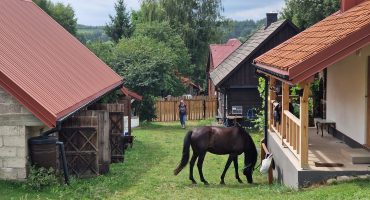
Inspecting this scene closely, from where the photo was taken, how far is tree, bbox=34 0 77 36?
72.8 meters

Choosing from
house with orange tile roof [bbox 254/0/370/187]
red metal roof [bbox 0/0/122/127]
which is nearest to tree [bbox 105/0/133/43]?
red metal roof [bbox 0/0/122/127]

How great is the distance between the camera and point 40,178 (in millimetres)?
11195

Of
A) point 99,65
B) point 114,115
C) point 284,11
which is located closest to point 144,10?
point 284,11

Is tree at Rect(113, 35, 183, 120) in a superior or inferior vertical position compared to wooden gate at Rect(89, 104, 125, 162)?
superior

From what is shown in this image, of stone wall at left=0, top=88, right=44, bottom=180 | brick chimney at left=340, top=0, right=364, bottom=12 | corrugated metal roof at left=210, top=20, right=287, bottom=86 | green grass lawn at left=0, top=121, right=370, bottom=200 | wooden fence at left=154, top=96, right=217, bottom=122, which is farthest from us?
wooden fence at left=154, top=96, right=217, bottom=122

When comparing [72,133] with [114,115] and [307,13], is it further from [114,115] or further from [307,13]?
[307,13]

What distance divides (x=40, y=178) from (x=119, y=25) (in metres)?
48.3

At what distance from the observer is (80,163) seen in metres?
13.5

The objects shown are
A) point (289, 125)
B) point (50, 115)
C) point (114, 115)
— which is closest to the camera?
point (50, 115)

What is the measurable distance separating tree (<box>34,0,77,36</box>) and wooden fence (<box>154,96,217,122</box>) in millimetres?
35532

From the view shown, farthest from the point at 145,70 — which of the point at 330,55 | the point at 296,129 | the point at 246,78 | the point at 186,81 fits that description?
the point at 330,55

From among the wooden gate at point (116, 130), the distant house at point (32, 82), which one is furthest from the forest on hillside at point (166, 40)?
the wooden gate at point (116, 130)

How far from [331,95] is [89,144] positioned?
6.98 metres

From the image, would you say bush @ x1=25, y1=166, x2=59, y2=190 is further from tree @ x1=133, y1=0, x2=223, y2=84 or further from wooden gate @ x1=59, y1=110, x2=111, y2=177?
tree @ x1=133, y1=0, x2=223, y2=84
